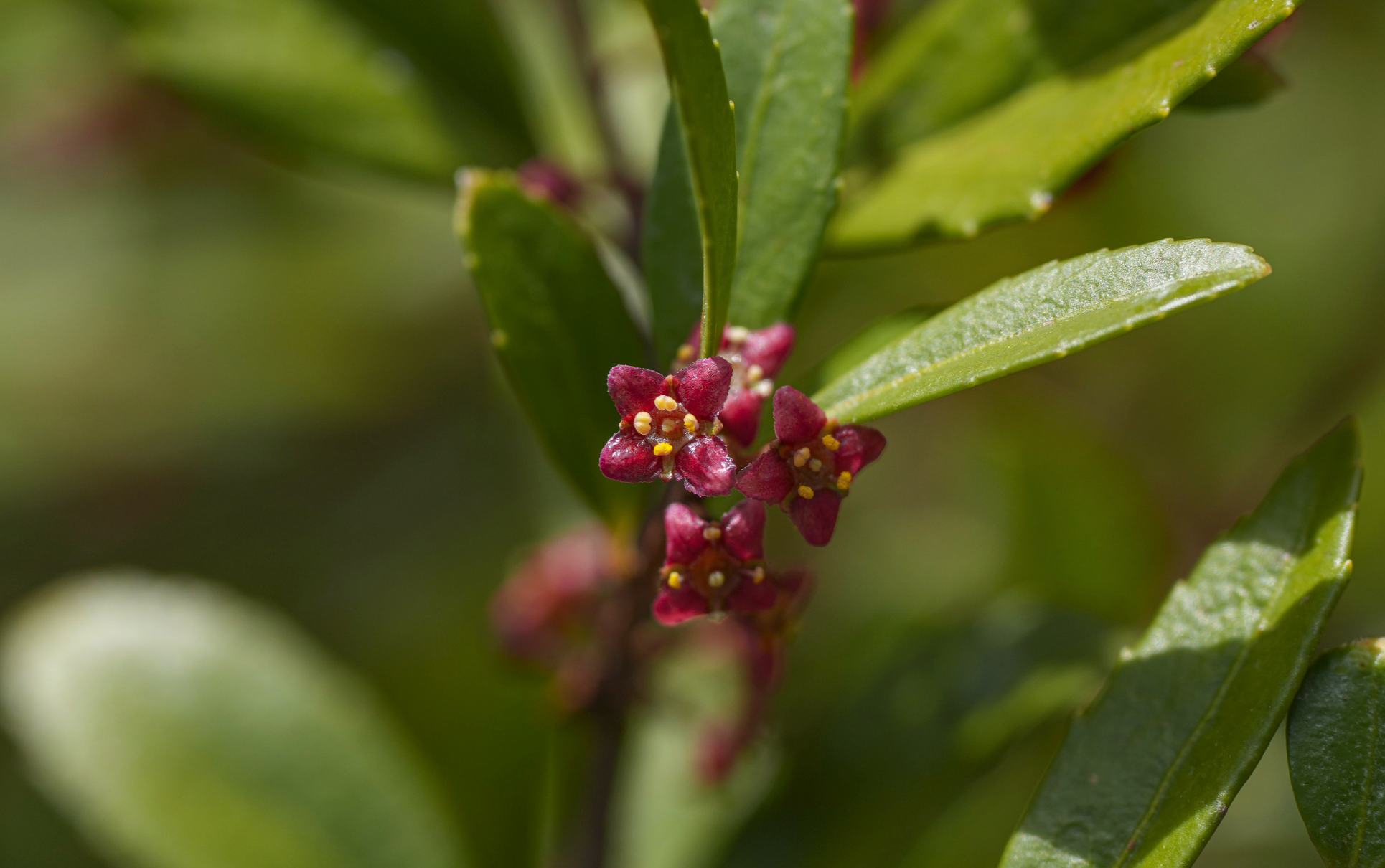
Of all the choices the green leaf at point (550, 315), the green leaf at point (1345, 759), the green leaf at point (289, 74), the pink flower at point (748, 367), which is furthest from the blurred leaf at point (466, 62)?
the green leaf at point (1345, 759)

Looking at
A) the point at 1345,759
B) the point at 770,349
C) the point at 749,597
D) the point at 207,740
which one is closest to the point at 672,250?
the point at 770,349

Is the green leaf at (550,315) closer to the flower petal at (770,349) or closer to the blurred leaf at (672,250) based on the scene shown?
the blurred leaf at (672,250)

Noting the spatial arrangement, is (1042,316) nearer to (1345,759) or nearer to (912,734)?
(1345,759)

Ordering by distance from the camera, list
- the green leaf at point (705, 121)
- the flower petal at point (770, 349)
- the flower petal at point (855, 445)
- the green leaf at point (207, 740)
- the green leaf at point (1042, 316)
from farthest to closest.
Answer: the green leaf at point (207, 740)
the flower petal at point (770, 349)
the flower petal at point (855, 445)
the green leaf at point (705, 121)
the green leaf at point (1042, 316)

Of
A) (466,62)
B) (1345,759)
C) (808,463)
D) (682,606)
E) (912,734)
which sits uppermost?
(466,62)

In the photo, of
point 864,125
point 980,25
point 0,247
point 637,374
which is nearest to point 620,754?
point 637,374

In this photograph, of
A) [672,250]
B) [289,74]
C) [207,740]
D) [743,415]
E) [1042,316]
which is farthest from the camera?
[207,740]

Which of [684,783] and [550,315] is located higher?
[550,315]

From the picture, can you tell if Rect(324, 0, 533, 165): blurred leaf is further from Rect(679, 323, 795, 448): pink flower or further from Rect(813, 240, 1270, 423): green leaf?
Rect(813, 240, 1270, 423): green leaf
